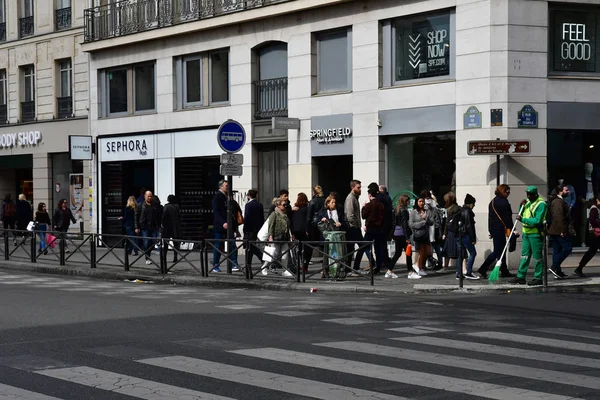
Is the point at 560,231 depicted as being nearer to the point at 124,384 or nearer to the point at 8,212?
the point at 124,384

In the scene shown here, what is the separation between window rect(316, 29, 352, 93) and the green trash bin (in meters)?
5.35

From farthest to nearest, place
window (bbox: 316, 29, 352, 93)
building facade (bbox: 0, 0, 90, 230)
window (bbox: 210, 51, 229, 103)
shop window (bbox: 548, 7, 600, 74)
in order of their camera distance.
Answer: building facade (bbox: 0, 0, 90, 230), window (bbox: 210, 51, 229, 103), window (bbox: 316, 29, 352, 93), shop window (bbox: 548, 7, 600, 74)

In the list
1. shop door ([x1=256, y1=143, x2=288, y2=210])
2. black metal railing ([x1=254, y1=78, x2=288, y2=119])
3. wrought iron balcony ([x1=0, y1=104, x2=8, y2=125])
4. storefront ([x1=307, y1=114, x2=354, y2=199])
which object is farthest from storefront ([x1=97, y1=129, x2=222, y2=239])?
wrought iron balcony ([x1=0, y1=104, x2=8, y2=125])

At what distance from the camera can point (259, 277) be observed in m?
18.3

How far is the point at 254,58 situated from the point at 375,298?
36.5ft

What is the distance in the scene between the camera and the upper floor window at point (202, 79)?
2592cm

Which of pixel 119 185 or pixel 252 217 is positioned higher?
pixel 119 185

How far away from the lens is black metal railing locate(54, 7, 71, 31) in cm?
3144

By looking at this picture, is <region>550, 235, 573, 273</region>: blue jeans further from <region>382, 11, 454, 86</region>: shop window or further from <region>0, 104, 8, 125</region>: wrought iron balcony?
<region>0, 104, 8, 125</region>: wrought iron balcony

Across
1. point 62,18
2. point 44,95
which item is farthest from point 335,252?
point 44,95

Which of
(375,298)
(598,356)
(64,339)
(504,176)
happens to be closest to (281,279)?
(375,298)

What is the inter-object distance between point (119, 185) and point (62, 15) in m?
6.37

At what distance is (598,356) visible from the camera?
30.2 ft

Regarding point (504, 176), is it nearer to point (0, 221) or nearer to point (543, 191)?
point (543, 191)
